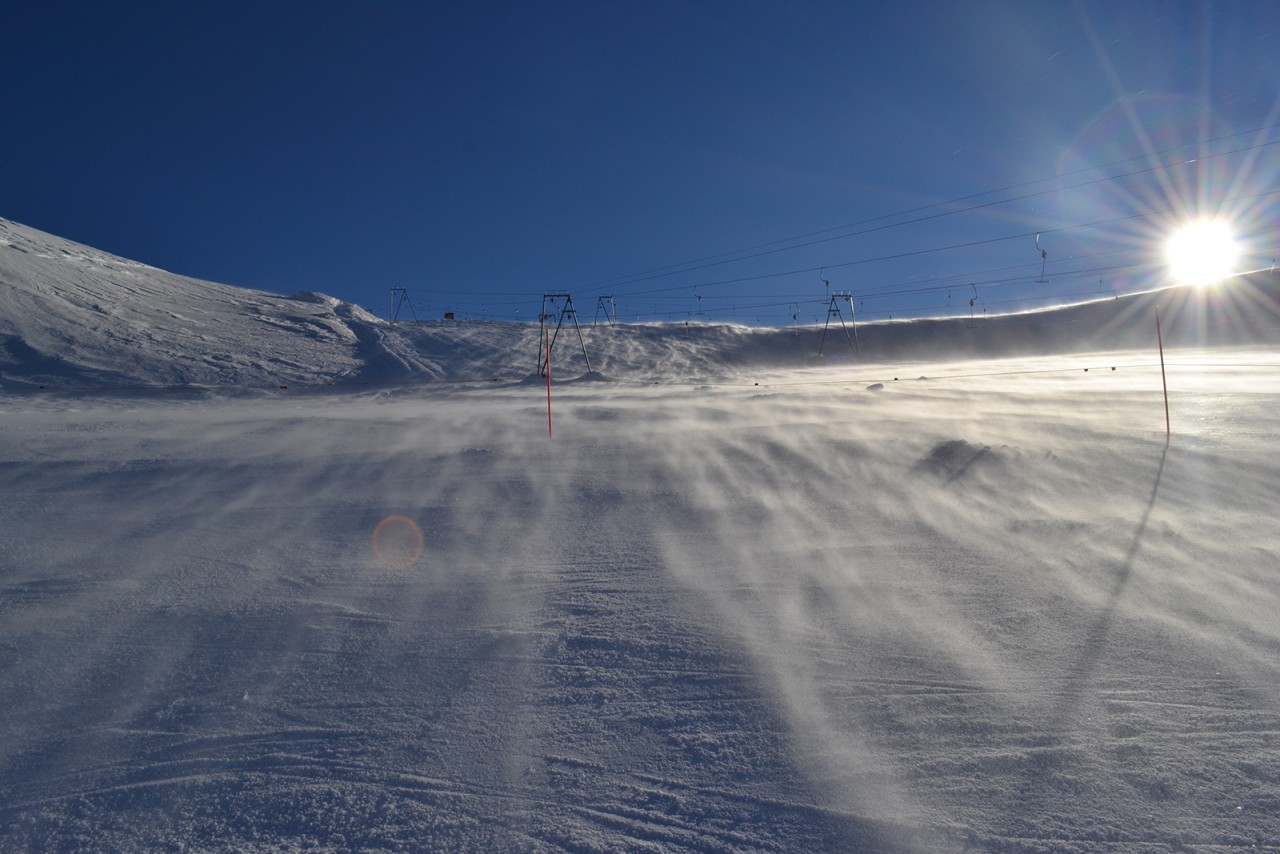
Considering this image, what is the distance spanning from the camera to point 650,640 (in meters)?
4.54

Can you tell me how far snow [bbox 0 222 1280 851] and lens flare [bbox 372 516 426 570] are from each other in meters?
0.05

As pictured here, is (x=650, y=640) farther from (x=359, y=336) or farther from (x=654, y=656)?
(x=359, y=336)

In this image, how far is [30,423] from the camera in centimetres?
1311

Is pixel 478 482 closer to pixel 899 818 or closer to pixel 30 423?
pixel 899 818

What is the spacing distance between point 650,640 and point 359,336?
3607cm

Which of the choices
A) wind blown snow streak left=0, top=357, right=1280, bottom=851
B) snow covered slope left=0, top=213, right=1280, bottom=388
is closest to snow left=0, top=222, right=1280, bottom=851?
wind blown snow streak left=0, top=357, right=1280, bottom=851

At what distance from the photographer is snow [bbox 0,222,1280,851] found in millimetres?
3119

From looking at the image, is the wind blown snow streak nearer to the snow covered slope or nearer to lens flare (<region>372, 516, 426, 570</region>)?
lens flare (<region>372, 516, 426, 570</region>)

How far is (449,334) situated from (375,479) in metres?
34.0

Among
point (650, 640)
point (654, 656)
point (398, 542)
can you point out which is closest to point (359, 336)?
point (398, 542)

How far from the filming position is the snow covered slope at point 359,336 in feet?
88.5

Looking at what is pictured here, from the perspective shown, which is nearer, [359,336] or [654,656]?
[654,656]

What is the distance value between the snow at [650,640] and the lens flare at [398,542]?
0.05m

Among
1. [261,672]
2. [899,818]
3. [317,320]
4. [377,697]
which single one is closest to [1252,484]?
[899,818]
